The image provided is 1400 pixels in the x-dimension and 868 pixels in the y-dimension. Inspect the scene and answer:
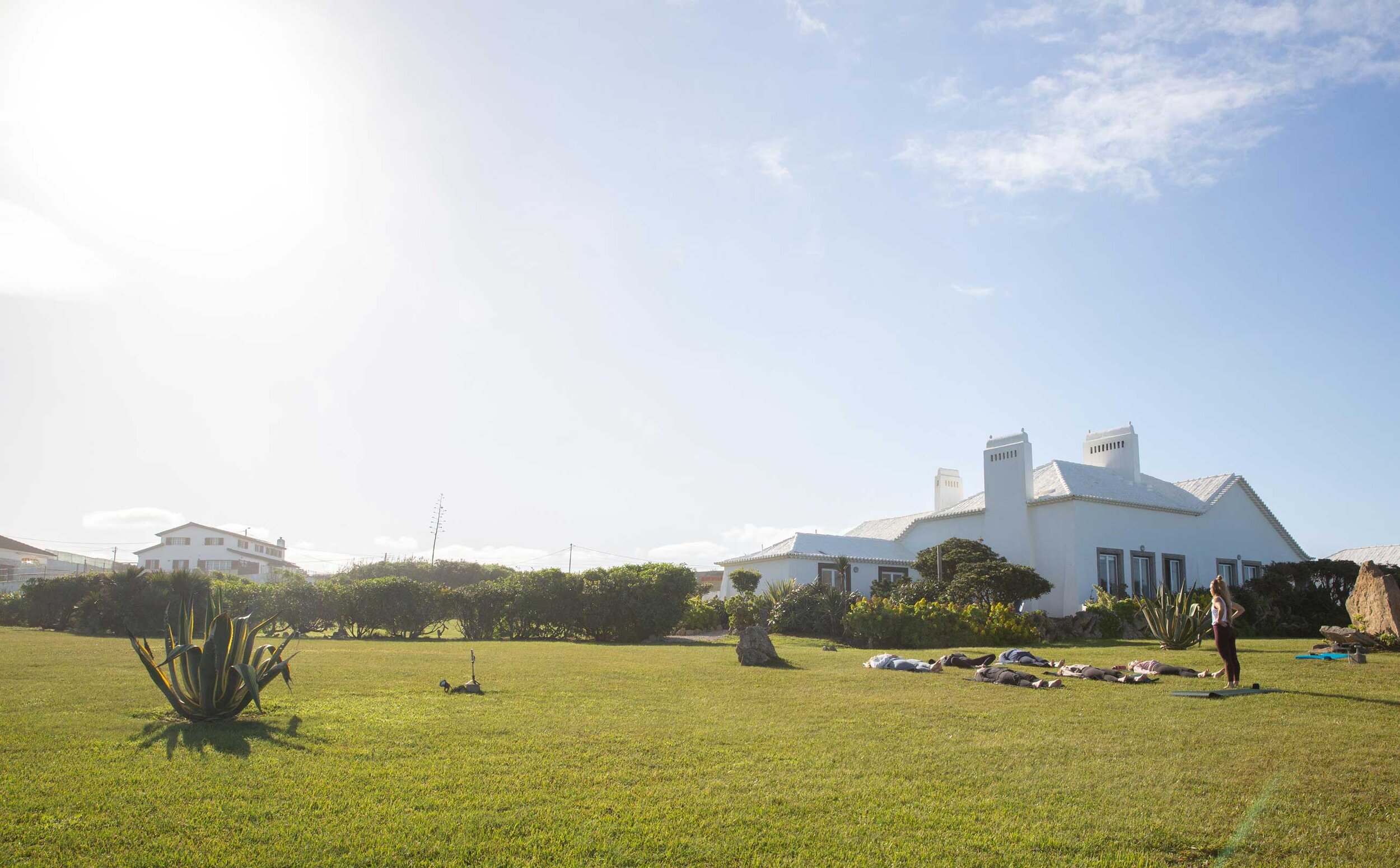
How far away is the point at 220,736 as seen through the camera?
7.24 metres

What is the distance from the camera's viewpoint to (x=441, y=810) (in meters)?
5.18

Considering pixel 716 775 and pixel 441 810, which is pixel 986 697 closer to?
pixel 716 775

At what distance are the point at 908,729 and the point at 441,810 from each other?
4646 millimetres

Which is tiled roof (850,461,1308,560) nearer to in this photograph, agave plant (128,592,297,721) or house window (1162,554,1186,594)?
house window (1162,554,1186,594)

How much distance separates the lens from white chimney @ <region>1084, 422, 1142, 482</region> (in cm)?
3167

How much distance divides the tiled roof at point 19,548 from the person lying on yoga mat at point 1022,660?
67279mm

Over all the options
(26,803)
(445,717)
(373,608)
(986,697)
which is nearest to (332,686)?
(445,717)

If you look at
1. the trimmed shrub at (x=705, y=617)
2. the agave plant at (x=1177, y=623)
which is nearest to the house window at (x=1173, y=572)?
the agave plant at (x=1177, y=623)

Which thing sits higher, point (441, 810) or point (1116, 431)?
point (1116, 431)

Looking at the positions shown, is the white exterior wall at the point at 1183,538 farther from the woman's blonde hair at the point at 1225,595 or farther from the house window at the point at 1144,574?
the woman's blonde hair at the point at 1225,595

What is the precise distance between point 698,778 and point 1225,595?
8.89 metres

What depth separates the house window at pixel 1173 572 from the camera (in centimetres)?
2964

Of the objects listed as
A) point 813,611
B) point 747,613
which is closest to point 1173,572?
point 813,611

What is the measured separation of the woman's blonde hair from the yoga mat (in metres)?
1.02
